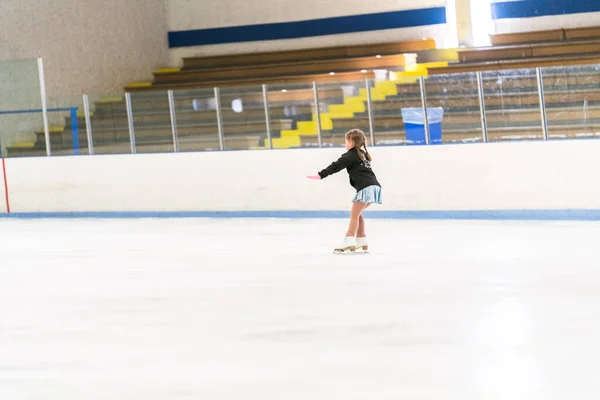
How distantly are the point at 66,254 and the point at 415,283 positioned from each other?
347 centimetres

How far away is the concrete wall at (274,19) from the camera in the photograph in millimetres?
17125

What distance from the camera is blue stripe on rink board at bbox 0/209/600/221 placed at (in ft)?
30.6

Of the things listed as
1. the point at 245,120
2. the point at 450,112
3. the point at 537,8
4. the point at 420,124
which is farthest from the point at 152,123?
the point at 537,8

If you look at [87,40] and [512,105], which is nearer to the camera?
[512,105]

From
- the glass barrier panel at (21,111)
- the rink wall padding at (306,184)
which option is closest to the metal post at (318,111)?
the rink wall padding at (306,184)

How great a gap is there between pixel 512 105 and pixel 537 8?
6.68m

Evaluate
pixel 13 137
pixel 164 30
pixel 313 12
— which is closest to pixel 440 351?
pixel 13 137

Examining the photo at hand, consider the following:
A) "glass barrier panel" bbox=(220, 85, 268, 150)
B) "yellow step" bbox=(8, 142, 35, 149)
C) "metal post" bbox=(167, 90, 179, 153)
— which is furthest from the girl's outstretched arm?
"yellow step" bbox=(8, 142, 35, 149)

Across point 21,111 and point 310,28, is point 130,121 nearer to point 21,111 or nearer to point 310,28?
point 21,111

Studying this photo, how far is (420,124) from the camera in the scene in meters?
10.2

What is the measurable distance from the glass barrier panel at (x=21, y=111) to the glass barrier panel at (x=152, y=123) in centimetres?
131

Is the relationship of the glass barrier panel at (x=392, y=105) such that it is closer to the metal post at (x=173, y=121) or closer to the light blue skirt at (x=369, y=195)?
the metal post at (x=173, y=121)

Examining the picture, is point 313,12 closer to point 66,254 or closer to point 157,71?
point 157,71

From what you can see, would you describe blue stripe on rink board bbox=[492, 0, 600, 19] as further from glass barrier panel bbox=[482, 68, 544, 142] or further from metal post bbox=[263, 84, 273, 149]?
glass barrier panel bbox=[482, 68, 544, 142]
